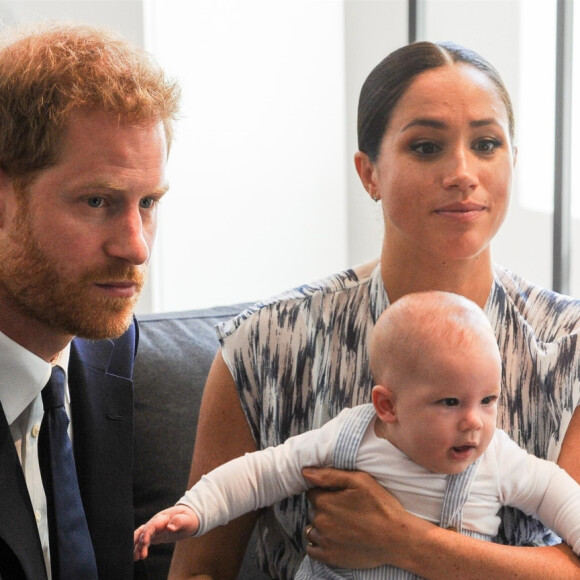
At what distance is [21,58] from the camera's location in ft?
5.72

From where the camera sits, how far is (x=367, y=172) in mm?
2088

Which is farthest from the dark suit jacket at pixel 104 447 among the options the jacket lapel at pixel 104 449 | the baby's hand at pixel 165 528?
the baby's hand at pixel 165 528

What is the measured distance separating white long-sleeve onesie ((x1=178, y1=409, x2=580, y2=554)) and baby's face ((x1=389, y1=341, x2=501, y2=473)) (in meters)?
0.07

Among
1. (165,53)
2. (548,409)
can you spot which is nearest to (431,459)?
(548,409)

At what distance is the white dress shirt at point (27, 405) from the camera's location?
5.76ft

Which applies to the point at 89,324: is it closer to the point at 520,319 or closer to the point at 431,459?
the point at 431,459

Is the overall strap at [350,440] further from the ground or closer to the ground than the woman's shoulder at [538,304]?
closer to the ground

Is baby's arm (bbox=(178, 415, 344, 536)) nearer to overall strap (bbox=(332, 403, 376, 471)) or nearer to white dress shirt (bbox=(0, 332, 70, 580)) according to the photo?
overall strap (bbox=(332, 403, 376, 471))

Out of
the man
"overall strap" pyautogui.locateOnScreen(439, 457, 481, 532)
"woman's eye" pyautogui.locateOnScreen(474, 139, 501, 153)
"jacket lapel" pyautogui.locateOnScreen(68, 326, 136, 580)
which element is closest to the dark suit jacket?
"jacket lapel" pyautogui.locateOnScreen(68, 326, 136, 580)

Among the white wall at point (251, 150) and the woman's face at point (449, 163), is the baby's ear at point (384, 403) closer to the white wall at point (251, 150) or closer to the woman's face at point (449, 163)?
the woman's face at point (449, 163)

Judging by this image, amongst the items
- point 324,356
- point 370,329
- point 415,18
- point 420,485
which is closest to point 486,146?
point 370,329

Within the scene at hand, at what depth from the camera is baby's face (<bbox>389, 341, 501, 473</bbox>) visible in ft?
5.56

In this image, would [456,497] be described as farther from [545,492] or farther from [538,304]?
[538,304]

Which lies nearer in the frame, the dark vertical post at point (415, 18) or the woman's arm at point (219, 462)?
the woman's arm at point (219, 462)
